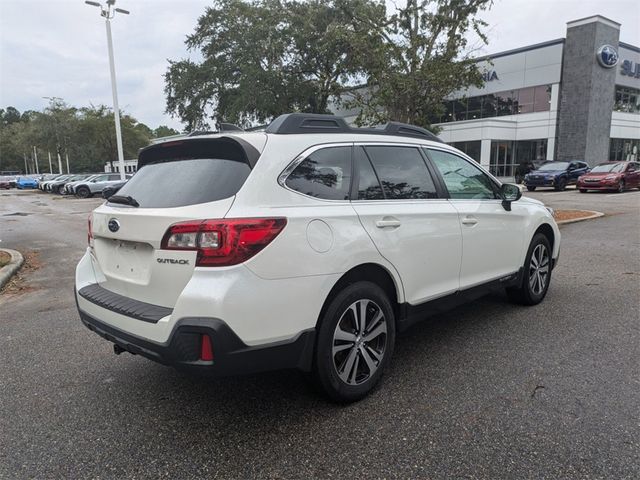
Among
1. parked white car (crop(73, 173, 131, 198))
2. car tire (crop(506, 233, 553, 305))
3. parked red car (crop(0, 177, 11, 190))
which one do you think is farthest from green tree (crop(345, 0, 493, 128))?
parked red car (crop(0, 177, 11, 190))

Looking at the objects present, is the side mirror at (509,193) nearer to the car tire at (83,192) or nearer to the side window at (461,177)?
the side window at (461,177)

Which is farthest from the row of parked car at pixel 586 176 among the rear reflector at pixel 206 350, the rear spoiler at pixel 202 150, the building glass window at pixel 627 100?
the rear reflector at pixel 206 350

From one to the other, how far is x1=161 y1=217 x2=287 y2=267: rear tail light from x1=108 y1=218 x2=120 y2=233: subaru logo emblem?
0.66m

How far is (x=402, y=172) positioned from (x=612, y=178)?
889 inches

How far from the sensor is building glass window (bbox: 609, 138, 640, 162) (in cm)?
3578

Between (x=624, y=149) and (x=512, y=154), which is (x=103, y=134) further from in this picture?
(x=624, y=149)

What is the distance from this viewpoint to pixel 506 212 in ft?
14.7

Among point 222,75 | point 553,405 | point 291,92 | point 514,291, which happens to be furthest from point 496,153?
point 553,405

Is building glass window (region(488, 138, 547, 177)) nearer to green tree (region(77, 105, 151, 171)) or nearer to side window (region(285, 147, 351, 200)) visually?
side window (region(285, 147, 351, 200))

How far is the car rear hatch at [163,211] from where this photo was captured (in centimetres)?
261

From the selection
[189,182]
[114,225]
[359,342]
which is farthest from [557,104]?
[114,225]

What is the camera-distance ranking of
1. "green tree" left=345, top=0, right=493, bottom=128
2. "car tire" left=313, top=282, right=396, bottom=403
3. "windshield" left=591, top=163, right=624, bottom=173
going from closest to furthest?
"car tire" left=313, top=282, right=396, bottom=403 < "green tree" left=345, top=0, right=493, bottom=128 < "windshield" left=591, top=163, right=624, bottom=173

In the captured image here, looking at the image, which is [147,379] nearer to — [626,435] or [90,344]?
[90,344]

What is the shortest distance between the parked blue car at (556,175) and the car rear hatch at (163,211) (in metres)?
24.9
